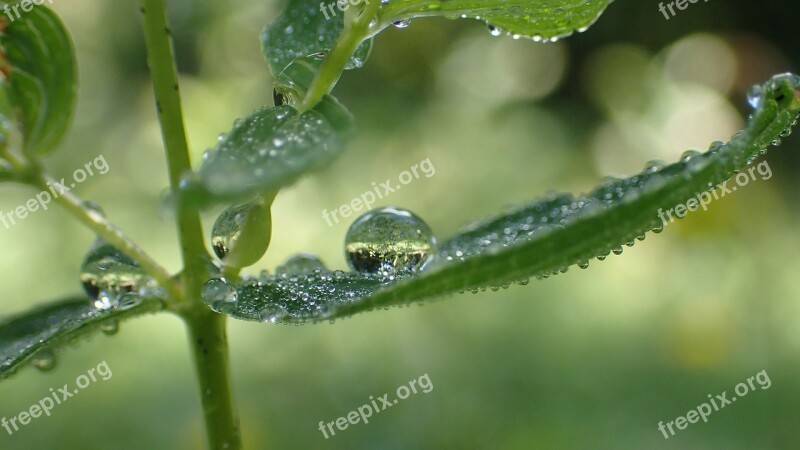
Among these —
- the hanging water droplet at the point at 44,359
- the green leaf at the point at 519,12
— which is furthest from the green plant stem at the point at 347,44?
the hanging water droplet at the point at 44,359

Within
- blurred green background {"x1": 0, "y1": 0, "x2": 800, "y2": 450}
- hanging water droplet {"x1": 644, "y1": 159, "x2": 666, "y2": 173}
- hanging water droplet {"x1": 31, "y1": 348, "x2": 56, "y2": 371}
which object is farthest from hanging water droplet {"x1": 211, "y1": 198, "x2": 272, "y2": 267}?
blurred green background {"x1": 0, "y1": 0, "x2": 800, "y2": 450}

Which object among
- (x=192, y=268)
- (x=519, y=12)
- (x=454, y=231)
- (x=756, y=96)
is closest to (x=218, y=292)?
(x=192, y=268)

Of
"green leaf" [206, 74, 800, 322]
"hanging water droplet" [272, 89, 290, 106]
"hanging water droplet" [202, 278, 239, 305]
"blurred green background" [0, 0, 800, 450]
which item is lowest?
"green leaf" [206, 74, 800, 322]

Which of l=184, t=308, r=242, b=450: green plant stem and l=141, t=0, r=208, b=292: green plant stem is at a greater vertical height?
l=141, t=0, r=208, b=292: green plant stem

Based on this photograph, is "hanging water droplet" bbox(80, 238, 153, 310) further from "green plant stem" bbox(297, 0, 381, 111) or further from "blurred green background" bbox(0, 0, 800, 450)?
"blurred green background" bbox(0, 0, 800, 450)

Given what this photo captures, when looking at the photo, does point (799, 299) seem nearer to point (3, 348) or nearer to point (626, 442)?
point (626, 442)

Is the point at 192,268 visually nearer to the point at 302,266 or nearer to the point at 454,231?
the point at 302,266

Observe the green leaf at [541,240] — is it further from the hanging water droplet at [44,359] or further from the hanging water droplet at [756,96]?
the hanging water droplet at [44,359]
